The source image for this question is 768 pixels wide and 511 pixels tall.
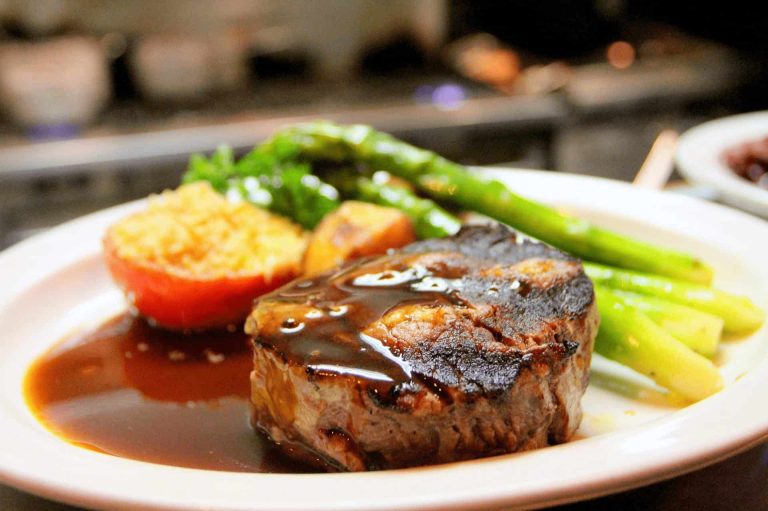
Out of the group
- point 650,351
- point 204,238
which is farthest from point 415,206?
point 650,351

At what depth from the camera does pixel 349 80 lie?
6.56 m

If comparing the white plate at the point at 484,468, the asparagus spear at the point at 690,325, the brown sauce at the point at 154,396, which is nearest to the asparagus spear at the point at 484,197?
the asparagus spear at the point at 690,325

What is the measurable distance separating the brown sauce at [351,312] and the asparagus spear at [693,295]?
64 centimetres

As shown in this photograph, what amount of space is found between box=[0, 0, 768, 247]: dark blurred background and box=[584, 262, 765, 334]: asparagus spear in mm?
3154

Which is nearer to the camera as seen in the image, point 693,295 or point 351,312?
point 351,312

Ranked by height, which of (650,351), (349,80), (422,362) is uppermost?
(422,362)

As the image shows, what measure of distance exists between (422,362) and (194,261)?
1185 mm

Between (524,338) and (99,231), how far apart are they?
6.27 feet

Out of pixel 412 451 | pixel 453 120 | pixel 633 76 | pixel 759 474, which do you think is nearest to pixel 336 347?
pixel 412 451

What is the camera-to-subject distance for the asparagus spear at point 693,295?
7.27 feet

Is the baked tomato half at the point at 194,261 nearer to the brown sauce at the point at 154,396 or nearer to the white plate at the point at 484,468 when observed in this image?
the brown sauce at the point at 154,396

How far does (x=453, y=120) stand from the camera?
5.43 meters

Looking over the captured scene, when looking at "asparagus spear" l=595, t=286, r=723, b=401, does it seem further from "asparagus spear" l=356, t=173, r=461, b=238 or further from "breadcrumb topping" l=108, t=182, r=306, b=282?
"breadcrumb topping" l=108, t=182, r=306, b=282

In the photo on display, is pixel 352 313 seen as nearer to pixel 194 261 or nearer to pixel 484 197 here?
pixel 194 261
